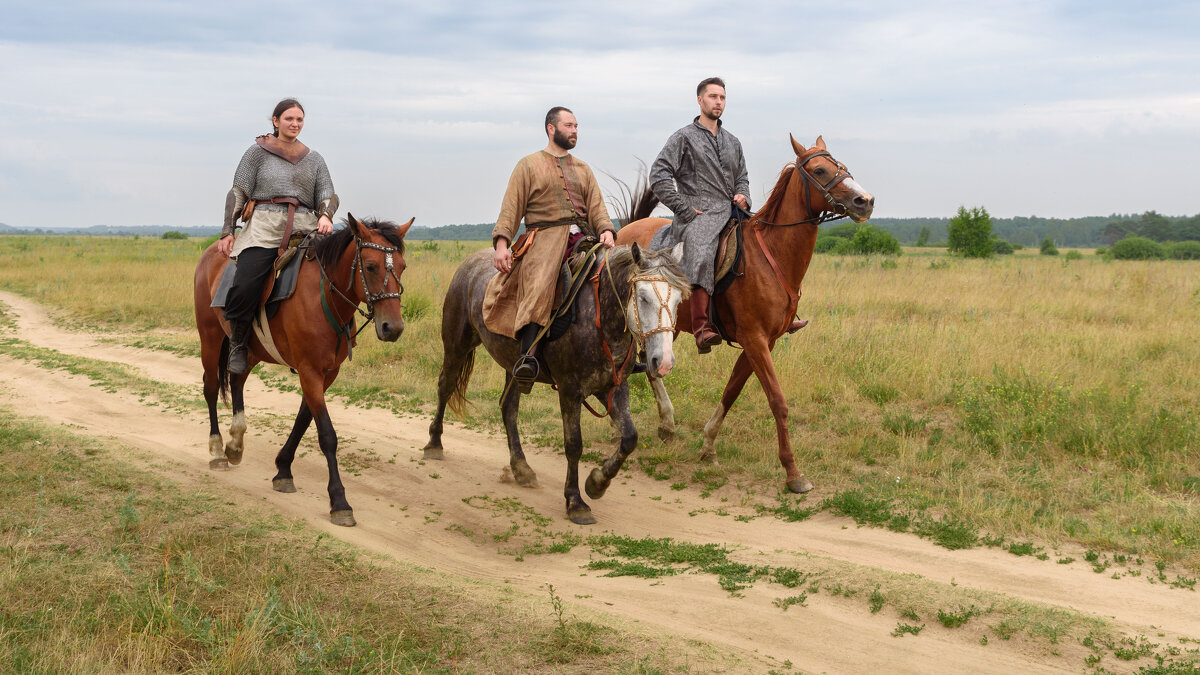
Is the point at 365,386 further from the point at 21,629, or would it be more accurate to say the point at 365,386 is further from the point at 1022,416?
the point at 1022,416

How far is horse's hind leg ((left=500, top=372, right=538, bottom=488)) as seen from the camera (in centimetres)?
748

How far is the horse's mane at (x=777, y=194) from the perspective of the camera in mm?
7621

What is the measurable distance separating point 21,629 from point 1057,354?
10236 millimetres

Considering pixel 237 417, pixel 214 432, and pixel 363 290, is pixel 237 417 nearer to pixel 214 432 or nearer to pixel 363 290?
pixel 214 432

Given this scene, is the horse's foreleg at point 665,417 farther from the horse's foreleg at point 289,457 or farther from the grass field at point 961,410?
the horse's foreleg at point 289,457

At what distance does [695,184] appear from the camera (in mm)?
8094

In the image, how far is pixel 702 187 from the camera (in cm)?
806

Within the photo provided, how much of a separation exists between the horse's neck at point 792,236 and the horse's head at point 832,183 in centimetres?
12

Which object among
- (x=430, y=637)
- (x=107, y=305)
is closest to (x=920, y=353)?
Result: (x=430, y=637)

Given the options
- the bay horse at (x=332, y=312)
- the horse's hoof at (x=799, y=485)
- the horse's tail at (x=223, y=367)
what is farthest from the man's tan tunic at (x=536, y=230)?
the horse's tail at (x=223, y=367)

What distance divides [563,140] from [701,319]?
7.11 feet

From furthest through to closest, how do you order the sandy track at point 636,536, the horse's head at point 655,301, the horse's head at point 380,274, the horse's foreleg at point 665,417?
the horse's foreleg at point 665,417 → the horse's head at point 380,274 → the horse's head at point 655,301 → the sandy track at point 636,536

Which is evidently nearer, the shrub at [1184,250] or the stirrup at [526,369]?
the stirrup at [526,369]

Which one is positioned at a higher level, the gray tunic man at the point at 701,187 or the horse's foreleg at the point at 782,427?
the gray tunic man at the point at 701,187
